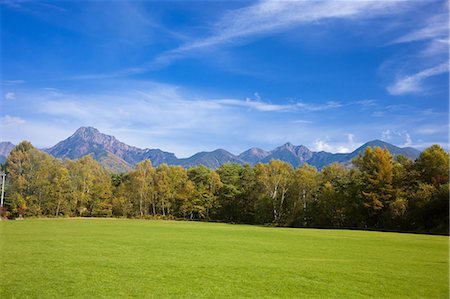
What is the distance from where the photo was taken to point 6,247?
18469 mm

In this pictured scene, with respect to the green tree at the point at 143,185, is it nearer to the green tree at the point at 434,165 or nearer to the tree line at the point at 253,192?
the tree line at the point at 253,192

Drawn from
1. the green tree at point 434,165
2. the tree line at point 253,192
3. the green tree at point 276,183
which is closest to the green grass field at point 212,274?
the tree line at point 253,192

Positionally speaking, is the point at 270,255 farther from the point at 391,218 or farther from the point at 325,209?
the point at 325,209

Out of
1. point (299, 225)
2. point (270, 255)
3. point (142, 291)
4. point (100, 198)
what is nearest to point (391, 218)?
point (299, 225)

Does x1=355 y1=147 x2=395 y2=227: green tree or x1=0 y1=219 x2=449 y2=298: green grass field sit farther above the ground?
x1=355 y1=147 x2=395 y2=227: green tree

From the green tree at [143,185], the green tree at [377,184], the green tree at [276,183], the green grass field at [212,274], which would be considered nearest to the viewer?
the green grass field at [212,274]

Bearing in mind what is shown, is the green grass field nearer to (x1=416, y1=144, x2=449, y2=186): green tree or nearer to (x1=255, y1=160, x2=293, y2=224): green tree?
(x1=416, y1=144, x2=449, y2=186): green tree

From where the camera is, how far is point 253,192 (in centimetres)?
7775

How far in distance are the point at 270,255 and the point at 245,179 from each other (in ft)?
217

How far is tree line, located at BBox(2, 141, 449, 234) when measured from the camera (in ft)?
159

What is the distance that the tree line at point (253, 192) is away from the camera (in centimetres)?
4847

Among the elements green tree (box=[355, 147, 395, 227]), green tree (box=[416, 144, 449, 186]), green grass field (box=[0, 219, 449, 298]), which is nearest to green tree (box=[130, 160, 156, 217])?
green tree (box=[355, 147, 395, 227])

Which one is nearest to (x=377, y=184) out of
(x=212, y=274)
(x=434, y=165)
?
(x=434, y=165)

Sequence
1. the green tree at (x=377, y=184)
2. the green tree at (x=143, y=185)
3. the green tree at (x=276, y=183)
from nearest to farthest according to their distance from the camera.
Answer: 1. the green tree at (x=377, y=184)
2. the green tree at (x=276, y=183)
3. the green tree at (x=143, y=185)
